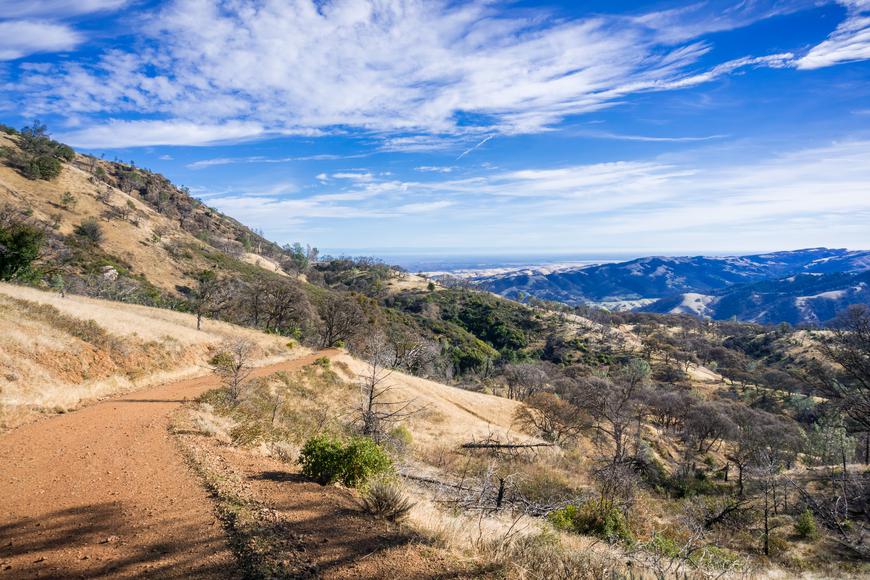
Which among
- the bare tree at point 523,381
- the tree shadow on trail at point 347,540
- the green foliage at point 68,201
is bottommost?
the bare tree at point 523,381

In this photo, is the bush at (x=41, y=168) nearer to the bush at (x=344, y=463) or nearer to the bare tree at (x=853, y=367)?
the bush at (x=344, y=463)

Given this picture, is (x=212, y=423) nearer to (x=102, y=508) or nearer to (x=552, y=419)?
(x=102, y=508)

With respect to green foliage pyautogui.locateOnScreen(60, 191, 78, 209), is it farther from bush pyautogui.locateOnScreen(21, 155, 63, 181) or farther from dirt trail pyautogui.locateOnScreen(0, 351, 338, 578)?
dirt trail pyautogui.locateOnScreen(0, 351, 338, 578)

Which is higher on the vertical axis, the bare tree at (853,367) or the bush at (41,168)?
the bush at (41,168)

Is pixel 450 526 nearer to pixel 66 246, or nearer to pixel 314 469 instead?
pixel 314 469

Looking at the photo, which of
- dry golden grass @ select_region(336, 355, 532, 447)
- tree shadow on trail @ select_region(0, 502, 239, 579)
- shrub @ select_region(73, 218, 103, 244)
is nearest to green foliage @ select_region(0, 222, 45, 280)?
dry golden grass @ select_region(336, 355, 532, 447)

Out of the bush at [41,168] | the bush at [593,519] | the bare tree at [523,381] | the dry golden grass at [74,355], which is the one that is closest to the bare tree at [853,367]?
the bush at [593,519]

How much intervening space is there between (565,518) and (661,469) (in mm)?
29546

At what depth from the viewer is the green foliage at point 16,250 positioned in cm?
3244

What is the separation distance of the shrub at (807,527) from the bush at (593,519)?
1651 centimetres

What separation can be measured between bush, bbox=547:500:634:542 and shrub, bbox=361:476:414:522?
645cm

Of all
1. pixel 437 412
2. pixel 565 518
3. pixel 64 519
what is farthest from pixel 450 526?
pixel 437 412

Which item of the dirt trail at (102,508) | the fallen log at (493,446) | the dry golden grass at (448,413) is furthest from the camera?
the dry golden grass at (448,413)

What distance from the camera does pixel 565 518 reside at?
12.0 m
